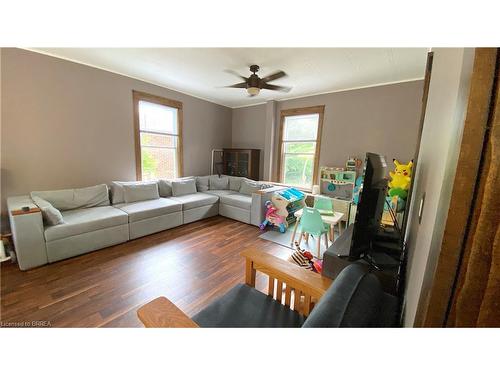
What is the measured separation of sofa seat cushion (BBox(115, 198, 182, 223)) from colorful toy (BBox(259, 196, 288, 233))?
5.20 feet

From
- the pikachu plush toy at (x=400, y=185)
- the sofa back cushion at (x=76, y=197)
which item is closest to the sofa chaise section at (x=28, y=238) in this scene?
the sofa back cushion at (x=76, y=197)

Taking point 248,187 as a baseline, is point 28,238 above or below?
below

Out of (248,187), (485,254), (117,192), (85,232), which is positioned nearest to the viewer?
(485,254)

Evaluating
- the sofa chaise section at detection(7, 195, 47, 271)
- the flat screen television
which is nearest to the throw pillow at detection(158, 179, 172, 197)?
the sofa chaise section at detection(7, 195, 47, 271)

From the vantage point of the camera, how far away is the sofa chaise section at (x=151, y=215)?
281 centimetres

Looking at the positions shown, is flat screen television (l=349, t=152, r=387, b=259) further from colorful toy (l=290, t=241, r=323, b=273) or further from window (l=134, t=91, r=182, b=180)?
window (l=134, t=91, r=182, b=180)

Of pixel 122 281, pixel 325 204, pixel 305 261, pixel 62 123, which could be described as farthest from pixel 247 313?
pixel 62 123

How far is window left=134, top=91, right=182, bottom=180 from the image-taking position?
140 inches

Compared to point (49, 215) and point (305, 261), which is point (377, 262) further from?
point (49, 215)

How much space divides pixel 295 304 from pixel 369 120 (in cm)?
364

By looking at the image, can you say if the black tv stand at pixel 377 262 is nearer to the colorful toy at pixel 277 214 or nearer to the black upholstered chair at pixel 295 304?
the black upholstered chair at pixel 295 304

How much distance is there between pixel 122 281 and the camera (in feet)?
6.30
